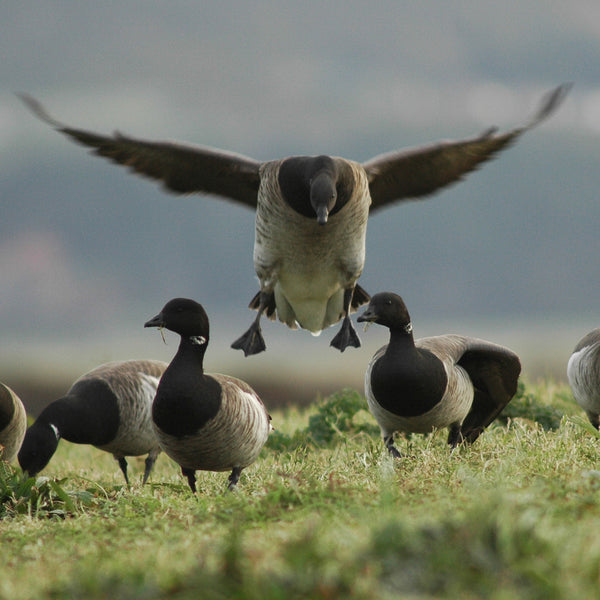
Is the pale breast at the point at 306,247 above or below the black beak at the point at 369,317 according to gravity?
above

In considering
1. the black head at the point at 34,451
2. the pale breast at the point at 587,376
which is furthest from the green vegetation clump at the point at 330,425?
A: the black head at the point at 34,451

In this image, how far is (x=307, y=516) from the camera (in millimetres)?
4559

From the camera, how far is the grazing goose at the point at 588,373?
27.8 feet

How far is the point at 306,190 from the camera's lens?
8516 mm

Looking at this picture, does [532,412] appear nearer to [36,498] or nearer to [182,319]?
[182,319]

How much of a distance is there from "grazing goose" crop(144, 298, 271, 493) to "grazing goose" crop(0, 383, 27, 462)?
114 inches

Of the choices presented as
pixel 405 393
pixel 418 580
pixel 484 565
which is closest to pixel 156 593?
pixel 418 580

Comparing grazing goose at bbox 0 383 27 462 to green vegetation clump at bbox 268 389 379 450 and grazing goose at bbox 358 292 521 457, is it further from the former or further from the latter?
grazing goose at bbox 358 292 521 457

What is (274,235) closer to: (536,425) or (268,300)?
(268,300)

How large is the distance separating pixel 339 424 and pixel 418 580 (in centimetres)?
754

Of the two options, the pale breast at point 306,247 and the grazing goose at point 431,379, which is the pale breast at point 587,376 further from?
the pale breast at point 306,247

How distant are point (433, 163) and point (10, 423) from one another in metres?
6.04

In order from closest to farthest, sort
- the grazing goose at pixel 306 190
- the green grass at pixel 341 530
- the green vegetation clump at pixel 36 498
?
the green grass at pixel 341 530 < the green vegetation clump at pixel 36 498 < the grazing goose at pixel 306 190

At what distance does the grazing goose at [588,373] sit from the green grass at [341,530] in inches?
35.5
